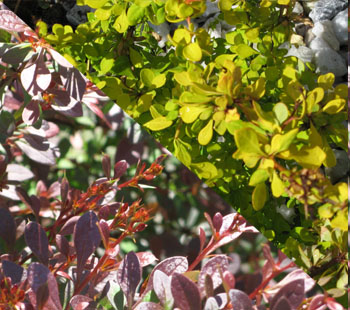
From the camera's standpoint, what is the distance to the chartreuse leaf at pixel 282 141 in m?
0.71

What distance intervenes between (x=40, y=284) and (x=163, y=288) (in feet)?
0.44

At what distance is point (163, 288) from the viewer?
53 cm

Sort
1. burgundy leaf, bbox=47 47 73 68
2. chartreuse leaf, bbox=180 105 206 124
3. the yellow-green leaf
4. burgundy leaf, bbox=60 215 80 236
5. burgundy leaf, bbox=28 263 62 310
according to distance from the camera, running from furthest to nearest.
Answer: burgundy leaf, bbox=47 47 73 68 < chartreuse leaf, bbox=180 105 206 124 < the yellow-green leaf < burgundy leaf, bbox=60 215 80 236 < burgundy leaf, bbox=28 263 62 310

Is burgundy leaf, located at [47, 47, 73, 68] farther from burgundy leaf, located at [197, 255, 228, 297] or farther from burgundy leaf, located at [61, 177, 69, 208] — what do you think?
burgundy leaf, located at [197, 255, 228, 297]

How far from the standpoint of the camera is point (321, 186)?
0.76m

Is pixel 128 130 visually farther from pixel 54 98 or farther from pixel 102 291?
pixel 102 291

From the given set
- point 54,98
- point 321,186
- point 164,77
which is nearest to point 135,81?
point 164,77

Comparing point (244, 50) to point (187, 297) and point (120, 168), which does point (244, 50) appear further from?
point (187, 297)

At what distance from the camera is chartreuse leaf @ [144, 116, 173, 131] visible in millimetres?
897

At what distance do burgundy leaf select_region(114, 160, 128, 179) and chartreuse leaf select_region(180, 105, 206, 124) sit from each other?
0.17 m

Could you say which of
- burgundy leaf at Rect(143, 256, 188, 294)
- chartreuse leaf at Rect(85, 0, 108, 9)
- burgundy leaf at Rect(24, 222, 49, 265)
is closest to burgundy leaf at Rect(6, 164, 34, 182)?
burgundy leaf at Rect(24, 222, 49, 265)

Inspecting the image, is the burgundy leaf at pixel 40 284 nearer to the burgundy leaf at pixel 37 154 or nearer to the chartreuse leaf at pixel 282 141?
the burgundy leaf at pixel 37 154

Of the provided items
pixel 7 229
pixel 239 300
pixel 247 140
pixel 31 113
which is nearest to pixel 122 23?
pixel 31 113

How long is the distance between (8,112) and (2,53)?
0.24 metres
